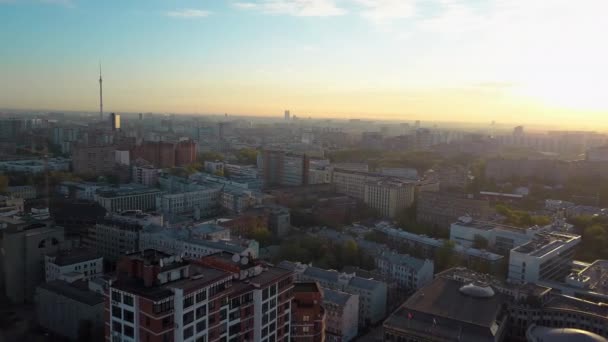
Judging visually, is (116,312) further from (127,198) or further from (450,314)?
(127,198)

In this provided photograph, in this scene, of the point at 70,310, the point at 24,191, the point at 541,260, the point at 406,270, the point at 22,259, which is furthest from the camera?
the point at 24,191

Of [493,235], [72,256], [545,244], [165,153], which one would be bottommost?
[493,235]

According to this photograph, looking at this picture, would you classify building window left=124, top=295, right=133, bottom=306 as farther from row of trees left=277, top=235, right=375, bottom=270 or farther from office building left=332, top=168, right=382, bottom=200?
office building left=332, top=168, right=382, bottom=200

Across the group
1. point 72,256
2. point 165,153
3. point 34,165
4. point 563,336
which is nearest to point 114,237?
point 72,256

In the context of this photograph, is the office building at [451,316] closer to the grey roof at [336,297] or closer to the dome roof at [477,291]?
the dome roof at [477,291]

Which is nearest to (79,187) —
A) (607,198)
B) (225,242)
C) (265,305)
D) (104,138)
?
(225,242)

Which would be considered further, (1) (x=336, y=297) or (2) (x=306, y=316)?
(1) (x=336, y=297)
